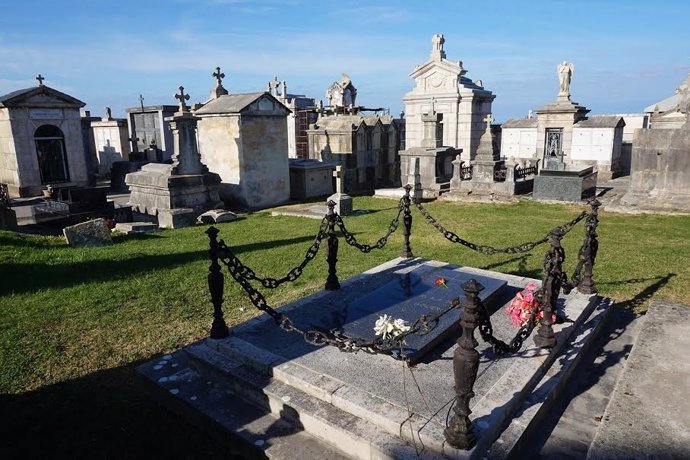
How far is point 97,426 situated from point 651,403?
4754 mm

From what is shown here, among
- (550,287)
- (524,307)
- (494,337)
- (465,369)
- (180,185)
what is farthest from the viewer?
(180,185)

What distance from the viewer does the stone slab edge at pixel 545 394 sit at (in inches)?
139

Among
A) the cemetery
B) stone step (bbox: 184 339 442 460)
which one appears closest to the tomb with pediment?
the cemetery

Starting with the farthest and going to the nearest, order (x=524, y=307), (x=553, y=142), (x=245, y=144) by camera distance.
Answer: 1. (x=553, y=142)
2. (x=245, y=144)
3. (x=524, y=307)

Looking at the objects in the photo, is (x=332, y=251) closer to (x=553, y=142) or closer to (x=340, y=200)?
(x=340, y=200)

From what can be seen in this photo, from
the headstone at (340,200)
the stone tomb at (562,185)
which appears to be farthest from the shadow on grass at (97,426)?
the stone tomb at (562,185)

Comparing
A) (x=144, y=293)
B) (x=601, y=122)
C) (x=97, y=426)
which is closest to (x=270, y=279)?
(x=97, y=426)

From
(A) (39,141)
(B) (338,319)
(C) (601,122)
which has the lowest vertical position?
(B) (338,319)

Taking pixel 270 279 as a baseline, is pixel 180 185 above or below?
above

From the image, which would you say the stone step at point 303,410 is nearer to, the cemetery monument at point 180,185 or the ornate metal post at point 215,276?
the ornate metal post at point 215,276

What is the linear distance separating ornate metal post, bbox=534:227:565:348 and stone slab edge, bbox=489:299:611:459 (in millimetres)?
249

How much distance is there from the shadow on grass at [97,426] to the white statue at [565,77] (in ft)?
67.7

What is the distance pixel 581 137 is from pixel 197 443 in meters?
20.7

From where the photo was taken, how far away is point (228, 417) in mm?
4105
